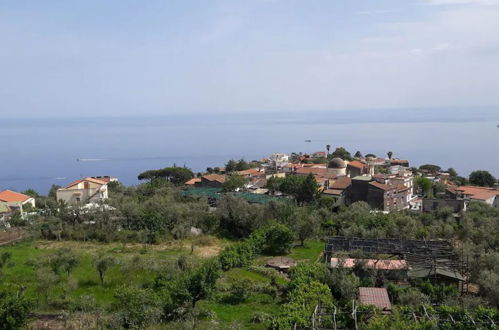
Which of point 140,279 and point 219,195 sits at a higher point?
point 140,279

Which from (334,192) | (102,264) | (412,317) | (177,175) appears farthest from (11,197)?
(412,317)

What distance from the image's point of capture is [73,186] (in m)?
37.2

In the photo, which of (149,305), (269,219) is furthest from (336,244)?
(149,305)

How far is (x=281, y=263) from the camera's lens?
20.9m

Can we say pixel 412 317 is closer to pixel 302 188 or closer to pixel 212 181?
pixel 302 188

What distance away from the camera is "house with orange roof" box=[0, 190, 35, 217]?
34500 millimetres

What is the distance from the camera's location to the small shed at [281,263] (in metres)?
20.0

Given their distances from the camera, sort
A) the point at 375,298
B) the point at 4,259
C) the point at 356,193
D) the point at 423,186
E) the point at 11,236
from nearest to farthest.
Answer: the point at 375,298, the point at 4,259, the point at 11,236, the point at 356,193, the point at 423,186

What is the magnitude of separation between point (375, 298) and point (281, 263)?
7195 millimetres

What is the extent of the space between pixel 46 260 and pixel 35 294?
3.28m

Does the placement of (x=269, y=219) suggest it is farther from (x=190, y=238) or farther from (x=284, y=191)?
(x=284, y=191)

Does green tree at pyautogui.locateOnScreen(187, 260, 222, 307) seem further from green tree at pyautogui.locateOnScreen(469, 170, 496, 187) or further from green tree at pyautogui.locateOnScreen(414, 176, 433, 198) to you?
green tree at pyautogui.locateOnScreen(469, 170, 496, 187)

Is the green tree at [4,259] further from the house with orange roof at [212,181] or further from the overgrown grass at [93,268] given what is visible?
the house with orange roof at [212,181]

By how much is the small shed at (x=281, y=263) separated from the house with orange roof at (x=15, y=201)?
2232 cm
